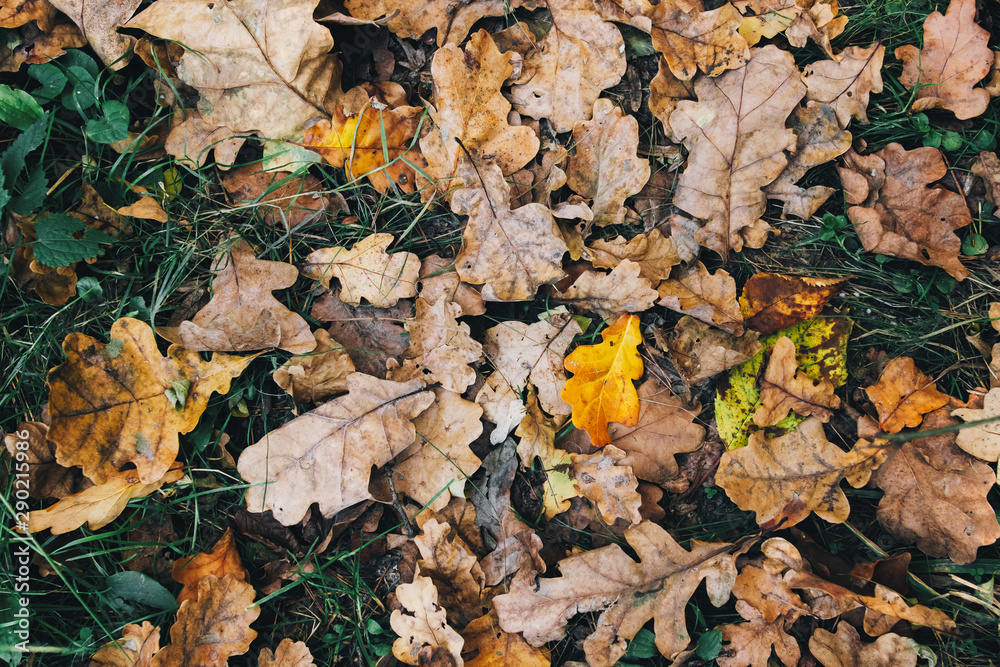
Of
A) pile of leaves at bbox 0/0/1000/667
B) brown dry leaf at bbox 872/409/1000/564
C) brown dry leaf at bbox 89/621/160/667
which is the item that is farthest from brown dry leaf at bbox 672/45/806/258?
brown dry leaf at bbox 89/621/160/667

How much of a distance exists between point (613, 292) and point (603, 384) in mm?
353

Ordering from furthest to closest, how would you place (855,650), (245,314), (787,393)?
(245,314), (787,393), (855,650)

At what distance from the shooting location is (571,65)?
2391mm

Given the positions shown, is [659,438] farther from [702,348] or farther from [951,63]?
[951,63]

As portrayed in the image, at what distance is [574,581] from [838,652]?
3.18 feet

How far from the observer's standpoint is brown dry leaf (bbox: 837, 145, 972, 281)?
7.62 feet

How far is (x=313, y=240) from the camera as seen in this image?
97.7 inches

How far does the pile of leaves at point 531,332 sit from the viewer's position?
2.20 meters

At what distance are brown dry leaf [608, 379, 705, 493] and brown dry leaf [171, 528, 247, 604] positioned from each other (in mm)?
1531

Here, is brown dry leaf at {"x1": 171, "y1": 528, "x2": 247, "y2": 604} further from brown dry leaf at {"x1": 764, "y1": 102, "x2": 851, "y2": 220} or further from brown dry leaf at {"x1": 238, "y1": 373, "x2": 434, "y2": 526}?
brown dry leaf at {"x1": 764, "y1": 102, "x2": 851, "y2": 220}

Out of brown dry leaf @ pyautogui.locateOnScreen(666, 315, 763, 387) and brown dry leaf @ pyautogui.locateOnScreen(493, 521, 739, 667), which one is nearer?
brown dry leaf @ pyautogui.locateOnScreen(493, 521, 739, 667)

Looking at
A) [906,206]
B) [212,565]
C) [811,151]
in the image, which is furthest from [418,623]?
[906,206]

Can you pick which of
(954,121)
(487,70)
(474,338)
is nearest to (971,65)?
(954,121)

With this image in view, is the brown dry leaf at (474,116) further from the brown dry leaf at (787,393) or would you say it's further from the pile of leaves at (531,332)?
the brown dry leaf at (787,393)
